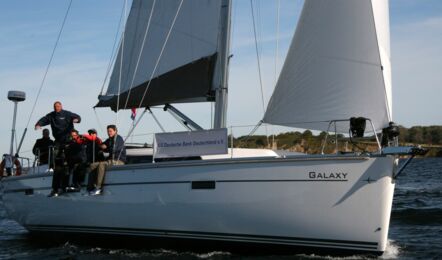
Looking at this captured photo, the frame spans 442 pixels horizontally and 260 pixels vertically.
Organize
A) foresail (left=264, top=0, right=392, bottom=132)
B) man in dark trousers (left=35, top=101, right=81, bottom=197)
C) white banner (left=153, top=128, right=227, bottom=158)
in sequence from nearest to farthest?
foresail (left=264, top=0, right=392, bottom=132), white banner (left=153, top=128, right=227, bottom=158), man in dark trousers (left=35, top=101, right=81, bottom=197)

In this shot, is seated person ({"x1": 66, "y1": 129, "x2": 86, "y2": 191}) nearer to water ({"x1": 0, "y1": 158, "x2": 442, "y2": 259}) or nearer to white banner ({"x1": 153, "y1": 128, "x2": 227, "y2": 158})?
water ({"x1": 0, "y1": 158, "x2": 442, "y2": 259})

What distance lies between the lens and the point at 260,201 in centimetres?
928

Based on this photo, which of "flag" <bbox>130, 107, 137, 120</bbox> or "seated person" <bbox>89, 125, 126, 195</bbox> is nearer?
"seated person" <bbox>89, 125, 126, 195</bbox>

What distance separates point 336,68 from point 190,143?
2.76 metres

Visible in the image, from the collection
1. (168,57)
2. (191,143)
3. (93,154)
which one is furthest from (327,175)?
(168,57)

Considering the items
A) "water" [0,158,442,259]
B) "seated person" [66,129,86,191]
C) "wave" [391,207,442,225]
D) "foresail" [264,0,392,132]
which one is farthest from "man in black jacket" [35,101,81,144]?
"wave" [391,207,442,225]

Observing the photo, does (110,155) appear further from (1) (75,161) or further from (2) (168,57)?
(2) (168,57)

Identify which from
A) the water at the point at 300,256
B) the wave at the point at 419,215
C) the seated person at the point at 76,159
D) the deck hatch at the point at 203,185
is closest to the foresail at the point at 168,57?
the seated person at the point at 76,159

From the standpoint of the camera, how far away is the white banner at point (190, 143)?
10.0m

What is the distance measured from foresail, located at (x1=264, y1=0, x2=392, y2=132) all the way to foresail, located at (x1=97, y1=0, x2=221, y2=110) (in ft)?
7.44

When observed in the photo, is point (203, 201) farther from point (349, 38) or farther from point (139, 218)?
point (349, 38)

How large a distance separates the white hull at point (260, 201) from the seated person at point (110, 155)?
162 mm

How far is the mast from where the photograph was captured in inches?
456

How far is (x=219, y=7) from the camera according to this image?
38.8ft
